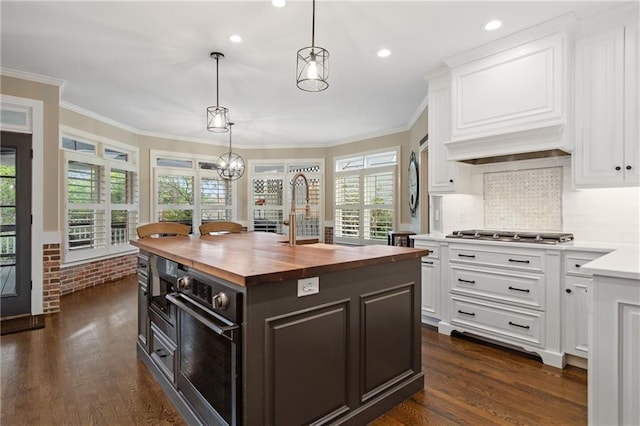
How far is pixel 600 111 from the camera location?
2578mm

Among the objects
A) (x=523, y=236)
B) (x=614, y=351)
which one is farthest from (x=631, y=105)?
(x=614, y=351)

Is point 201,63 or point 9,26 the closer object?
point 9,26

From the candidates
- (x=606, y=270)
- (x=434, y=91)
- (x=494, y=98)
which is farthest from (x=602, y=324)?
(x=434, y=91)

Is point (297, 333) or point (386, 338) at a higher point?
point (297, 333)

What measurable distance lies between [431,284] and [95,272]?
5.06 m

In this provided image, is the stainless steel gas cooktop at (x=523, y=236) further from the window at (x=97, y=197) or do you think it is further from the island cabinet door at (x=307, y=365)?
the window at (x=97, y=197)

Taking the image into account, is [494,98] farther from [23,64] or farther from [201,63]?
[23,64]

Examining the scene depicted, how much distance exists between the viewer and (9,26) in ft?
9.14

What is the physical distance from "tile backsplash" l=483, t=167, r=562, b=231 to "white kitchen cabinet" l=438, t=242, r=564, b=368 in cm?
66

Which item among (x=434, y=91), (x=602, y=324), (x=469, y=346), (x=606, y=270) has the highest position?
(x=434, y=91)

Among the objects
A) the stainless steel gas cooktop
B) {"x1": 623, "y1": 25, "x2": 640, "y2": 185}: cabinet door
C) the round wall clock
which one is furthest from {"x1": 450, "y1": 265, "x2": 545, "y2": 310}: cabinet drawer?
the round wall clock

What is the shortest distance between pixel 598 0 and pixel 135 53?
12.7ft

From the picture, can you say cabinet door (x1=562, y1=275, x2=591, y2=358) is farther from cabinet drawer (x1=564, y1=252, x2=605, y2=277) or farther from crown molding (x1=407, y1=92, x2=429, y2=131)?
crown molding (x1=407, y1=92, x2=429, y2=131)

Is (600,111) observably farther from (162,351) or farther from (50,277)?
(50,277)
